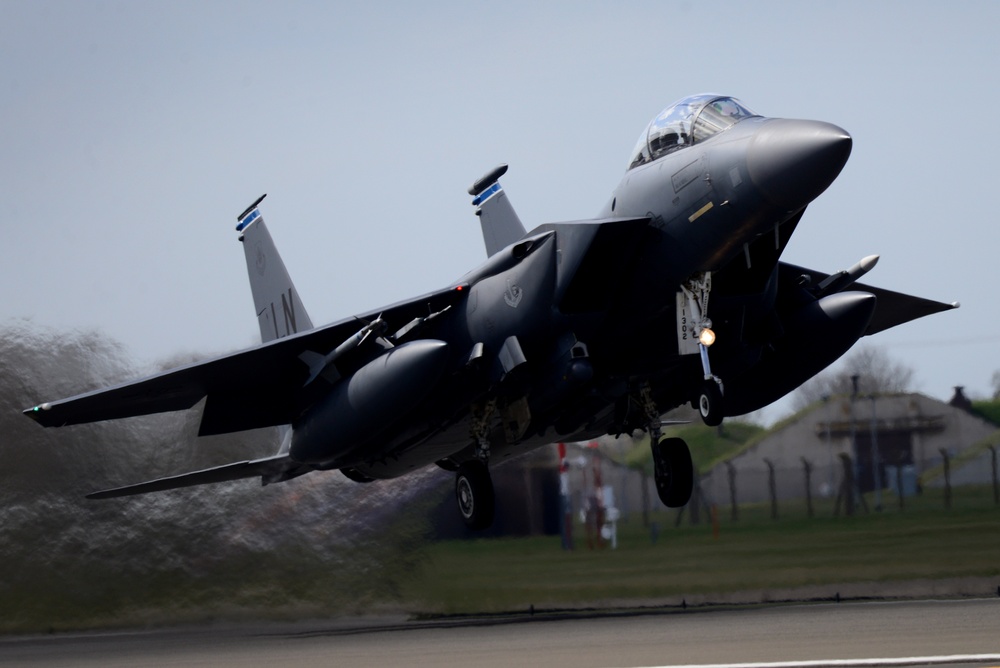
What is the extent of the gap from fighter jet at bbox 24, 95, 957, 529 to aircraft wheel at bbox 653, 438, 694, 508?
22 millimetres

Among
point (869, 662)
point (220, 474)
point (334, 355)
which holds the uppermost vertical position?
point (334, 355)

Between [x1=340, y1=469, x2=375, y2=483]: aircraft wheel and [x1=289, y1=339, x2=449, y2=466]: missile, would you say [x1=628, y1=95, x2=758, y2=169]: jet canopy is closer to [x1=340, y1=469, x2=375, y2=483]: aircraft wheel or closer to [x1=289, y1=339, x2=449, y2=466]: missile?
[x1=289, y1=339, x2=449, y2=466]: missile

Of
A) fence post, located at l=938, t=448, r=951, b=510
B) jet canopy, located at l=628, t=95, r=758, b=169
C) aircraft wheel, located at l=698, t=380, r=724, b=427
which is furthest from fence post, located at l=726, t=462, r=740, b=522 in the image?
jet canopy, located at l=628, t=95, r=758, b=169

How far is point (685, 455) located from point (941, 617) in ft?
14.1

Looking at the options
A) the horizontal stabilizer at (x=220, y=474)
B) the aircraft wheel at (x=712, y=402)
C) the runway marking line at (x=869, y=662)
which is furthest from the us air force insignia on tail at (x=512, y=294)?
the horizontal stabilizer at (x=220, y=474)

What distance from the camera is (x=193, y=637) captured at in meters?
18.6

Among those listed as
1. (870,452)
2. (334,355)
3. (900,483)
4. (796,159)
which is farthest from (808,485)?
(796,159)

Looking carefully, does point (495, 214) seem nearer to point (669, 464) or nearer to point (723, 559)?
point (669, 464)

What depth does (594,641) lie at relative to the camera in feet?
53.8

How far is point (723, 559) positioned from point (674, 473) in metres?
4.59

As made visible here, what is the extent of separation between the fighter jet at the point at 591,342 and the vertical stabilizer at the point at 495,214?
2.94 m

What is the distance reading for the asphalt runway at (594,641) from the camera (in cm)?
1426

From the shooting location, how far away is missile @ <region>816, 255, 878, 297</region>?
48.5 feet

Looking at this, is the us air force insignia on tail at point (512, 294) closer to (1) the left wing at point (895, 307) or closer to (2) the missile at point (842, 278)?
(2) the missile at point (842, 278)
